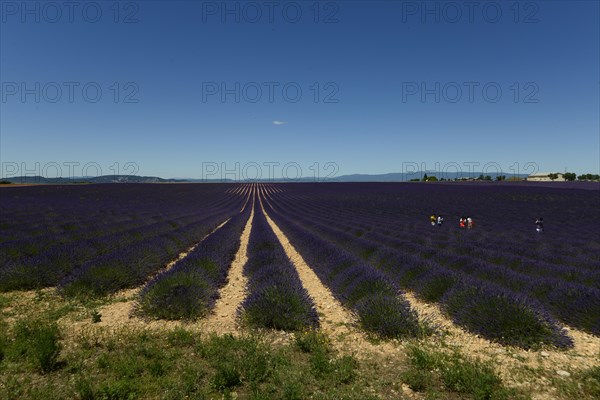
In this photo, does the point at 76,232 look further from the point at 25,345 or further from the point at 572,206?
the point at 572,206

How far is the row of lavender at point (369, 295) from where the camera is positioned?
13.1ft

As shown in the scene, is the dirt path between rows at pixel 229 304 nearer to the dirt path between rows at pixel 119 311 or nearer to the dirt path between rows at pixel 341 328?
the dirt path between rows at pixel 119 311

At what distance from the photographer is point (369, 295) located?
4715 mm

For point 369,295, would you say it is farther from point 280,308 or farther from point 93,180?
point 93,180

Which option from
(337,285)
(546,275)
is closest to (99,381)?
(337,285)

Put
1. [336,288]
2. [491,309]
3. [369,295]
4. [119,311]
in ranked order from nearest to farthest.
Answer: [491,309], [369,295], [119,311], [336,288]

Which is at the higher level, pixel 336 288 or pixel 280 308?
pixel 280 308

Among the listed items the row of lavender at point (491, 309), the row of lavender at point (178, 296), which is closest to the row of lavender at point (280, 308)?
the row of lavender at point (178, 296)

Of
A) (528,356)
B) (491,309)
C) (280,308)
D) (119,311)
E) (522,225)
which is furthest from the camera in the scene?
(522,225)

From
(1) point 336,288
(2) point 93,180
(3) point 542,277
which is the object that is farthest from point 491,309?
(2) point 93,180

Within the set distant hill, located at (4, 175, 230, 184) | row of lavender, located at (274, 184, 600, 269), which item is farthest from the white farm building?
distant hill, located at (4, 175, 230, 184)

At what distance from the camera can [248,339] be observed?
3.76 meters

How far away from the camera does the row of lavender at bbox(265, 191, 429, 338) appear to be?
3.98m

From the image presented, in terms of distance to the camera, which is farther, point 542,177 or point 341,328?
point 542,177
